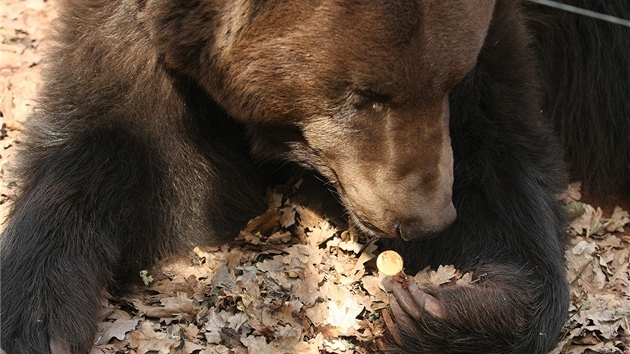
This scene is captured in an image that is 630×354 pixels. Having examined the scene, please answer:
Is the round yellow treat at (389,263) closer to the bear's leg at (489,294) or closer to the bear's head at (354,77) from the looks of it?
the bear's leg at (489,294)

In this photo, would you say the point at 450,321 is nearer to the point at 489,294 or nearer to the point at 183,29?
the point at 489,294

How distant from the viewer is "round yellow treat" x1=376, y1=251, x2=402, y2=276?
5043 mm

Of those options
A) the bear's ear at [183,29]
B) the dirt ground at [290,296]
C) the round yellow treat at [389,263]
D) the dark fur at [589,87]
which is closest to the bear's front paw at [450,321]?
the dirt ground at [290,296]

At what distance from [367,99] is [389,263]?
1.20 meters

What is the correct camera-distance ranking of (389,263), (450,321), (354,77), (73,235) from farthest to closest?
(389,263), (73,235), (450,321), (354,77)

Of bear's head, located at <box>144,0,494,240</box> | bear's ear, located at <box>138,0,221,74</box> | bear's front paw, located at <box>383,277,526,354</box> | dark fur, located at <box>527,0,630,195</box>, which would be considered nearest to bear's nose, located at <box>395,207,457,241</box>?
bear's head, located at <box>144,0,494,240</box>

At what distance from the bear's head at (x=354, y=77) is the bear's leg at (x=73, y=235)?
76cm

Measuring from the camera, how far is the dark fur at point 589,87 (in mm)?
6316

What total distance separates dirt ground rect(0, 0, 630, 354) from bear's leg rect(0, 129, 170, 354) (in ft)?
0.74

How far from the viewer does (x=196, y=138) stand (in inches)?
210

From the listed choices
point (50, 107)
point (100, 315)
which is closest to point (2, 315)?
point (100, 315)

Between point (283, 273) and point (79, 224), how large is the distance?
3.88 ft

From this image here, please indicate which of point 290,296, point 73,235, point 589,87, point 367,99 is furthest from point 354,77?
point 589,87

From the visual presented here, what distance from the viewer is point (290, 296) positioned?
16.7ft
